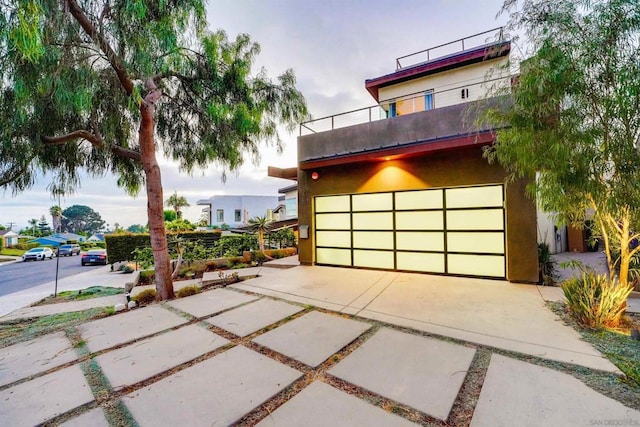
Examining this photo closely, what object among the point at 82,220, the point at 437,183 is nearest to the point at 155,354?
the point at 437,183

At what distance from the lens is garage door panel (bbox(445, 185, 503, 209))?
5.84 m

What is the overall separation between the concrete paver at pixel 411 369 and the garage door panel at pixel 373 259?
393cm

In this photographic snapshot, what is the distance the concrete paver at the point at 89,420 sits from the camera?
6.52 ft

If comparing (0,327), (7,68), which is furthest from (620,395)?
(0,327)

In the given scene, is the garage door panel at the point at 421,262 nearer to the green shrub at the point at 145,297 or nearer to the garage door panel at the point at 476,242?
the garage door panel at the point at 476,242

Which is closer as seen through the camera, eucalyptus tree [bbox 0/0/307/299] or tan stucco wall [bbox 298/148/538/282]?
eucalyptus tree [bbox 0/0/307/299]

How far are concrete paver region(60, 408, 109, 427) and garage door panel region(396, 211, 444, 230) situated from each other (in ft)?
21.1

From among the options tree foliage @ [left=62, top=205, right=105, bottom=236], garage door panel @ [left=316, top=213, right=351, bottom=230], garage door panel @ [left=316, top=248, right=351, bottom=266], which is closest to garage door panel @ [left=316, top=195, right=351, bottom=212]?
garage door panel @ [left=316, top=213, right=351, bottom=230]

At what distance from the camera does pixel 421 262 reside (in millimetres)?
6699

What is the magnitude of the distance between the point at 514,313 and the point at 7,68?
27.7ft

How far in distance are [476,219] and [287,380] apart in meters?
5.62

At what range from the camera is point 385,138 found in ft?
22.7

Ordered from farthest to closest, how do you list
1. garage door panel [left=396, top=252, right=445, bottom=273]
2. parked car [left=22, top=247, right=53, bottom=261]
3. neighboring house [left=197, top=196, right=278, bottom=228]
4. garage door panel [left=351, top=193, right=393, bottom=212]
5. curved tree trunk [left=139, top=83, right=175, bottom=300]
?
neighboring house [left=197, top=196, right=278, bottom=228]
parked car [left=22, top=247, right=53, bottom=261]
garage door panel [left=351, top=193, right=393, bottom=212]
garage door panel [left=396, top=252, right=445, bottom=273]
curved tree trunk [left=139, top=83, right=175, bottom=300]

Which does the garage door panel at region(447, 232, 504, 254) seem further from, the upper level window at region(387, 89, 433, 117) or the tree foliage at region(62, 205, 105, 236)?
the tree foliage at region(62, 205, 105, 236)
